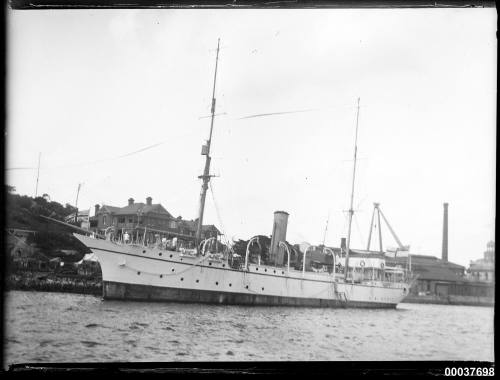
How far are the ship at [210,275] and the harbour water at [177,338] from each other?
37.3 inches

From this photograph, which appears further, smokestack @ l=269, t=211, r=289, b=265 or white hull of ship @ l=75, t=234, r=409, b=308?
smokestack @ l=269, t=211, r=289, b=265

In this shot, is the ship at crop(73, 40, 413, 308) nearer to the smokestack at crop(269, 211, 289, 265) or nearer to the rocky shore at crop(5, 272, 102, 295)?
the smokestack at crop(269, 211, 289, 265)

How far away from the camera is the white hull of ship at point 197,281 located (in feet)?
45.4

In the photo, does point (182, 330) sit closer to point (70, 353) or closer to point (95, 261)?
point (70, 353)

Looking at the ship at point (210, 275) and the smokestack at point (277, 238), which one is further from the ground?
the smokestack at point (277, 238)

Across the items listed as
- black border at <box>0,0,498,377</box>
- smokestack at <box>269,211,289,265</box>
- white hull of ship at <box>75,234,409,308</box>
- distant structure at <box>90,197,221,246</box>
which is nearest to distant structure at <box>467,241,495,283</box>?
black border at <box>0,0,498,377</box>

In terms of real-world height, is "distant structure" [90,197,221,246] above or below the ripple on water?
above

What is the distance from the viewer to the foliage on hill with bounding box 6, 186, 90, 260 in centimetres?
639

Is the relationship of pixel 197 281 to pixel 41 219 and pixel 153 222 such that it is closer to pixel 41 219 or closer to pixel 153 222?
pixel 153 222

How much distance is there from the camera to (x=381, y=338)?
1029 cm

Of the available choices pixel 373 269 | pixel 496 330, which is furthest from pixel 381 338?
pixel 373 269
